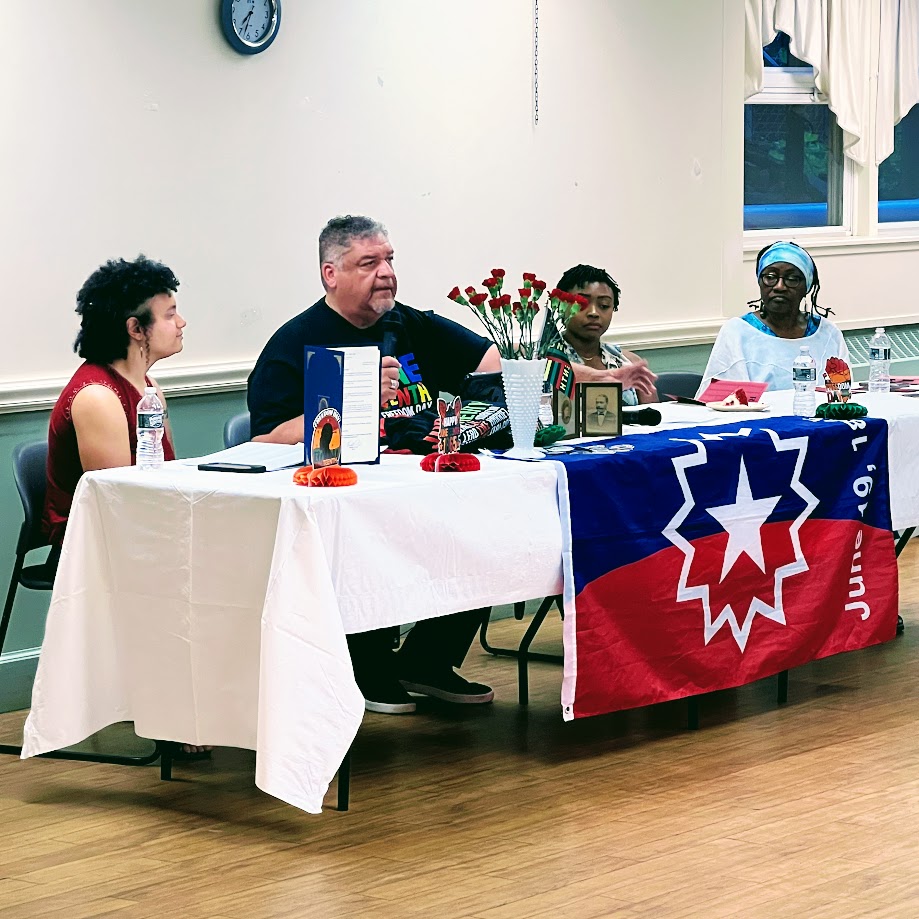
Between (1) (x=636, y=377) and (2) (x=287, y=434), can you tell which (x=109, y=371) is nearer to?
(2) (x=287, y=434)

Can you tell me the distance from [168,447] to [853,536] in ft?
5.79

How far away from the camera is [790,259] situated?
5.24 m

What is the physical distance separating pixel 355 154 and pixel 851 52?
114 inches

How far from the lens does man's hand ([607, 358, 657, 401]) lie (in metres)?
4.46

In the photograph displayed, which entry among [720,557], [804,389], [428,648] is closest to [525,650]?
[428,648]

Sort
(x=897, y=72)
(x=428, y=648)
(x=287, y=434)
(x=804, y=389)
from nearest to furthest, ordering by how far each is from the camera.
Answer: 1. (x=287, y=434)
2. (x=428, y=648)
3. (x=804, y=389)
4. (x=897, y=72)

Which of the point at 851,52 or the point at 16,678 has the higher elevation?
the point at 851,52

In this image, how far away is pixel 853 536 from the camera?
4211 mm

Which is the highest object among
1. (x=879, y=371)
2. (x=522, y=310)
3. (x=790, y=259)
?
(x=790, y=259)

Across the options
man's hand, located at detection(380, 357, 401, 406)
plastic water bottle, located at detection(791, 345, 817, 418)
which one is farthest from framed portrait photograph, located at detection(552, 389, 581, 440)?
plastic water bottle, located at detection(791, 345, 817, 418)

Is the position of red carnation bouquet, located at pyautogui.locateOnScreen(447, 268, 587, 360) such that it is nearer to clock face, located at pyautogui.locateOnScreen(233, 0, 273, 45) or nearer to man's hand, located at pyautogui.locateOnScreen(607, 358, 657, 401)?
man's hand, located at pyautogui.locateOnScreen(607, 358, 657, 401)

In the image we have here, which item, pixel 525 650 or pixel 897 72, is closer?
→ pixel 525 650

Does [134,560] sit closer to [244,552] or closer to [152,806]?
[244,552]

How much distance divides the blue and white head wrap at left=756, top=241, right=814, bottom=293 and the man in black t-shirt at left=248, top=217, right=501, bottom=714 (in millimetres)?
1377
